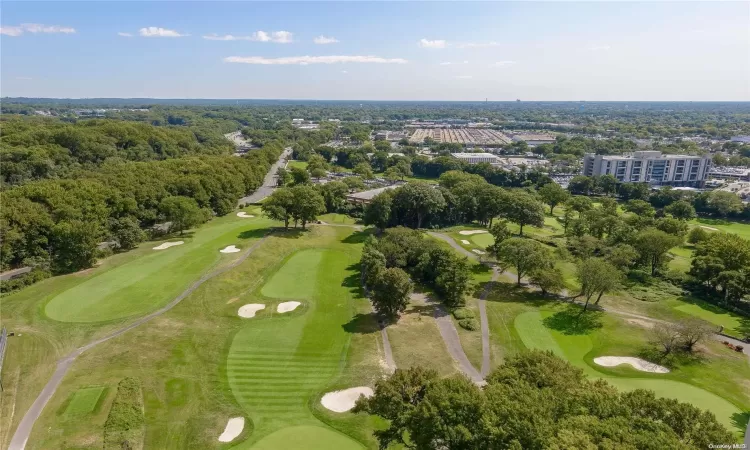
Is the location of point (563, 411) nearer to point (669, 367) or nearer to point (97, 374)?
point (669, 367)

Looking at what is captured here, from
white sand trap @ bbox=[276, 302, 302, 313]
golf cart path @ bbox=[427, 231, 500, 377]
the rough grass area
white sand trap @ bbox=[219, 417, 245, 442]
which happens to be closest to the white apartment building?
golf cart path @ bbox=[427, 231, 500, 377]

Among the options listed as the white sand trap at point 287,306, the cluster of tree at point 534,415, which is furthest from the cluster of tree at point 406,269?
the cluster of tree at point 534,415

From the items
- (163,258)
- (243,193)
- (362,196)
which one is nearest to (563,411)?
(163,258)

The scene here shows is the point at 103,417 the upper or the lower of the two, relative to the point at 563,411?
lower

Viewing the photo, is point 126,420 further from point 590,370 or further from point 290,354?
point 590,370

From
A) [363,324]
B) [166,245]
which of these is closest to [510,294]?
[363,324]

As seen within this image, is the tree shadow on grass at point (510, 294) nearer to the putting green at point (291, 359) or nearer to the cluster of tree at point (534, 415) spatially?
the putting green at point (291, 359)
